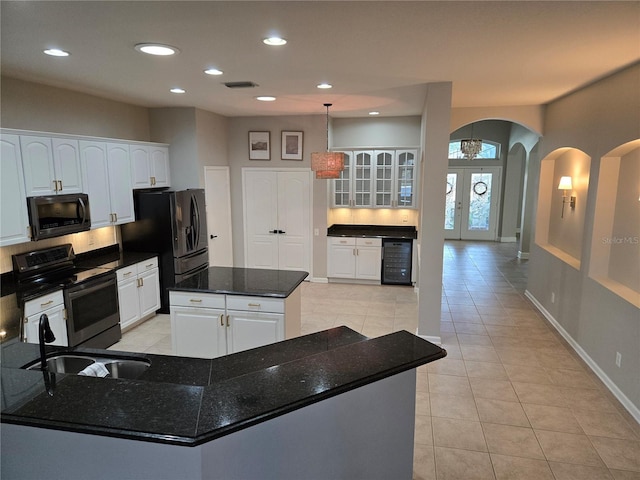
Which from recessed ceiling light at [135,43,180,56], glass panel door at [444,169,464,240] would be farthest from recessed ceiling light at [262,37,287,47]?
glass panel door at [444,169,464,240]

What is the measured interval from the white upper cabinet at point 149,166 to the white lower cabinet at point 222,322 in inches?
89.1

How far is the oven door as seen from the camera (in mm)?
3869

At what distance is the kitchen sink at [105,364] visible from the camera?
215 centimetres

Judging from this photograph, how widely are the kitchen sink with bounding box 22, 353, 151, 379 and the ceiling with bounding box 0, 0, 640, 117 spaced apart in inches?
73.5

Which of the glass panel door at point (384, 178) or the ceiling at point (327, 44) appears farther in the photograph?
the glass panel door at point (384, 178)

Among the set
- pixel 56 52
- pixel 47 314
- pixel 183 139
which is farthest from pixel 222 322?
pixel 183 139

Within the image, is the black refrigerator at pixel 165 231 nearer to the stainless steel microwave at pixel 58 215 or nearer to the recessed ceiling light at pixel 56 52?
the stainless steel microwave at pixel 58 215

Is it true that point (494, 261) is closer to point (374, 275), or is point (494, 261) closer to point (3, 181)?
point (374, 275)

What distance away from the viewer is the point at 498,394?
356 centimetres

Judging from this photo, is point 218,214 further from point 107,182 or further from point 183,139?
point 107,182

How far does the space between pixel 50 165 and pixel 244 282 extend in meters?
2.22

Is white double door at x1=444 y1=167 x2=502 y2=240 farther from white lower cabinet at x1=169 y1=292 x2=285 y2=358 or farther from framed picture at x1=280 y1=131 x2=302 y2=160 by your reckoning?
white lower cabinet at x1=169 y1=292 x2=285 y2=358

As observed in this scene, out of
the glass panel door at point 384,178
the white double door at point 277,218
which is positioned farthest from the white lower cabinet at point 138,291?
the glass panel door at point 384,178

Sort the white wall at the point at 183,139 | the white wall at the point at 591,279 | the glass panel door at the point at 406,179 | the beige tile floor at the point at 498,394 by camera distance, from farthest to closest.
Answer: the glass panel door at the point at 406,179
the white wall at the point at 183,139
the white wall at the point at 591,279
the beige tile floor at the point at 498,394
